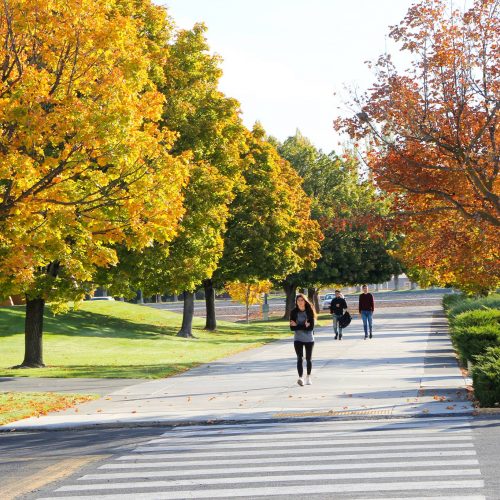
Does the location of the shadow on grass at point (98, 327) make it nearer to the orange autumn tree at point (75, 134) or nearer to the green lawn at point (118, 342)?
the green lawn at point (118, 342)

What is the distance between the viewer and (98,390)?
69.4 feet

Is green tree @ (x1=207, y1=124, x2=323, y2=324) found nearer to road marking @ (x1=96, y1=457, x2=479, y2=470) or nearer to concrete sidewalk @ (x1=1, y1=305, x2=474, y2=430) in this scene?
concrete sidewalk @ (x1=1, y1=305, x2=474, y2=430)

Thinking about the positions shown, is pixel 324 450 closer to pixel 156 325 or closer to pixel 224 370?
pixel 224 370

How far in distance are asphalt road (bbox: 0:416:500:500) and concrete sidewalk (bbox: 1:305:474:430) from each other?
76 centimetres

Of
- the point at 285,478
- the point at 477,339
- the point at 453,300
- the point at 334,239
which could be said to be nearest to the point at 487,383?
the point at 477,339

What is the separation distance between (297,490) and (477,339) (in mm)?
10940

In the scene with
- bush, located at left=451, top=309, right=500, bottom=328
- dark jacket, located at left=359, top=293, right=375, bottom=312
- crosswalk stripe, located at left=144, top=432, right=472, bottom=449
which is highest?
dark jacket, located at left=359, top=293, right=375, bottom=312

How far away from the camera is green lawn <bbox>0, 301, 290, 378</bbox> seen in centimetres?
2762

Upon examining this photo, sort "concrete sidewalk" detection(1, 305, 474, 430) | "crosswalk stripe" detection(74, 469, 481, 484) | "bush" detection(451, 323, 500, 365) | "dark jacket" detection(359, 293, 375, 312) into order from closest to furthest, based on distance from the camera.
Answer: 1. "crosswalk stripe" detection(74, 469, 481, 484)
2. "concrete sidewalk" detection(1, 305, 474, 430)
3. "bush" detection(451, 323, 500, 365)
4. "dark jacket" detection(359, 293, 375, 312)

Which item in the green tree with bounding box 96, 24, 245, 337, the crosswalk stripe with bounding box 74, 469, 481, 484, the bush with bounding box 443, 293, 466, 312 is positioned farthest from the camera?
the bush with bounding box 443, 293, 466, 312

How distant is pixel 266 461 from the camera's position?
37.2ft

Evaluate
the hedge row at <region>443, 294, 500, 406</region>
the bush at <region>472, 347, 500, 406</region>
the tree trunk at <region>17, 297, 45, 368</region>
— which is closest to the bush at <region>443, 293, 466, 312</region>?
the tree trunk at <region>17, 297, 45, 368</region>

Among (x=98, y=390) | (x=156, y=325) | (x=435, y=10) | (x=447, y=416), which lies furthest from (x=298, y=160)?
(x=447, y=416)

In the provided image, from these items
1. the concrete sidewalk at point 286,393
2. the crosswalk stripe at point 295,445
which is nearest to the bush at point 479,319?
the concrete sidewalk at point 286,393
